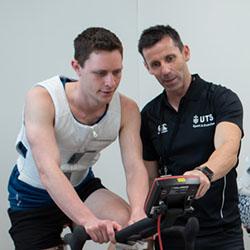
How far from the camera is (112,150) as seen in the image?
11.0ft

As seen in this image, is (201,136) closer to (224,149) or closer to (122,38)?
(224,149)

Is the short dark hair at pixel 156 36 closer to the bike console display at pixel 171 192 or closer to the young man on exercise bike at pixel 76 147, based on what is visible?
the young man on exercise bike at pixel 76 147

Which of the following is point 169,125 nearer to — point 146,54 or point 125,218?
point 146,54

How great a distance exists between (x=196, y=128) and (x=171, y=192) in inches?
31.0

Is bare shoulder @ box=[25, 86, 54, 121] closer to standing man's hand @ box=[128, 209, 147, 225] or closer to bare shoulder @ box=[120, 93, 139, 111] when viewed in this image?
bare shoulder @ box=[120, 93, 139, 111]

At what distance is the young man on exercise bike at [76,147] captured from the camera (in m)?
1.81

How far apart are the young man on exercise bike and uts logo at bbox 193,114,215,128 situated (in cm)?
25

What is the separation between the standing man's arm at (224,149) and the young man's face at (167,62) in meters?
0.28

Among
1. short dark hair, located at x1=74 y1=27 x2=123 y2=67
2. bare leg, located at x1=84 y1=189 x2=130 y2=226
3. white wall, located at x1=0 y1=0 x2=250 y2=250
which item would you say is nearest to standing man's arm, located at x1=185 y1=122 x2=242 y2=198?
bare leg, located at x1=84 y1=189 x2=130 y2=226

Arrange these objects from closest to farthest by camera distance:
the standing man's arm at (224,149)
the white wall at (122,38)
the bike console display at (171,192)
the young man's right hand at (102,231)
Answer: the bike console display at (171,192) → the young man's right hand at (102,231) → the standing man's arm at (224,149) → the white wall at (122,38)

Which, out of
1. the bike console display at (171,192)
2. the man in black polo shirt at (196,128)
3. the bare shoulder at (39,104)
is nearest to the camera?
the bike console display at (171,192)

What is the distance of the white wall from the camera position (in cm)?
310

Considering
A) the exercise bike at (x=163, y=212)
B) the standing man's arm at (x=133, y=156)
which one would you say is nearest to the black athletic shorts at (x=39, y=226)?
the standing man's arm at (x=133, y=156)

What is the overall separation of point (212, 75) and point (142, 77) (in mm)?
501
